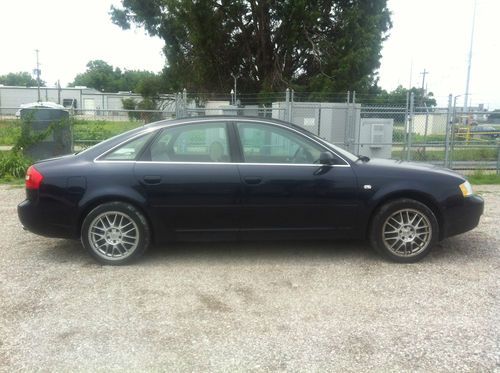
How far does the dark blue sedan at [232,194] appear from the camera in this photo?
471cm

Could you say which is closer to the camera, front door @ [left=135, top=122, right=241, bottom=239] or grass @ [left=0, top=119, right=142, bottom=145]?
front door @ [left=135, top=122, right=241, bottom=239]

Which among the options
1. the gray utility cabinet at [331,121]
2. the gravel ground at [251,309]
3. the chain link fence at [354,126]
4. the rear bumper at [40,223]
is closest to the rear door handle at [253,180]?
the gravel ground at [251,309]

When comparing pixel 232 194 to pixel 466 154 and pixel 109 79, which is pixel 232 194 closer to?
pixel 466 154

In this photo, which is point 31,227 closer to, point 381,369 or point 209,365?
point 209,365

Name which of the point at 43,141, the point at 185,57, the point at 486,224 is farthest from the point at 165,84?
the point at 486,224

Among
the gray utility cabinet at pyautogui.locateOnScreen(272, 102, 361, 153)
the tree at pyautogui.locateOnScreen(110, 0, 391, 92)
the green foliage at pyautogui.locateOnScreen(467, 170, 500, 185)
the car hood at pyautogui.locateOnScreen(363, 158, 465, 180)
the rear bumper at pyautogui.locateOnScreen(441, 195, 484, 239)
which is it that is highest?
the tree at pyautogui.locateOnScreen(110, 0, 391, 92)

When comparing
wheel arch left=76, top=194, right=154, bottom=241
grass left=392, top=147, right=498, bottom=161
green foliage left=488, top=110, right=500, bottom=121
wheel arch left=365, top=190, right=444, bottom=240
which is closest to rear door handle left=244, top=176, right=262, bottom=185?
wheel arch left=76, top=194, right=154, bottom=241

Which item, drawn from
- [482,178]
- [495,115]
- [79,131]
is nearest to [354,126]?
[482,178]

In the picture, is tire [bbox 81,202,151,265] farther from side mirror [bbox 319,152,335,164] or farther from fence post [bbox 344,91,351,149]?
fence post [bbox 344,91,351,149]

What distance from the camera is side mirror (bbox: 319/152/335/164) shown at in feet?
15.6

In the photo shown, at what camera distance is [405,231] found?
488 centimetres

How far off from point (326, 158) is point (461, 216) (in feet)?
5.16

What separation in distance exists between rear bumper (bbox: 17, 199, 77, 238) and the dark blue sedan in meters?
0.01

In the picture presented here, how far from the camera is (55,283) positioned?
14.3 ft
